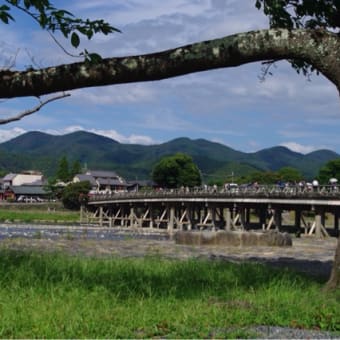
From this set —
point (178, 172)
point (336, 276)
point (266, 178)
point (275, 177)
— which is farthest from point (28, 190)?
point (336, 276)

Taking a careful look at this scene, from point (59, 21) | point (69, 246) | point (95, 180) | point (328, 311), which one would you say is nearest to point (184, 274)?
point (328, 311)

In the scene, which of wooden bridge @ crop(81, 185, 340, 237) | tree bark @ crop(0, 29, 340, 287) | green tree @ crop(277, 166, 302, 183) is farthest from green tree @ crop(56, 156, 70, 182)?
tree bark @ crop(0, 29, 340, 287)

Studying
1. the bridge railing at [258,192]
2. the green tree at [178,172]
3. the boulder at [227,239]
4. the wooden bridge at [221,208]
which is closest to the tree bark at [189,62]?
the boulder at [227,239]

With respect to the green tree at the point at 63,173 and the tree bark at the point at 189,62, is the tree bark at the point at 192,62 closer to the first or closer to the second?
the tree bark at the point at 189,62

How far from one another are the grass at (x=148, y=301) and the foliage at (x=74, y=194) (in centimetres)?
8735

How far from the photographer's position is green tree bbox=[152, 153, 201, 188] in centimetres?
11044

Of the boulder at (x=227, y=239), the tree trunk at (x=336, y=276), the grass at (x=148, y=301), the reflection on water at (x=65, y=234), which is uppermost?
the tree trunk at (x=336, y=276)

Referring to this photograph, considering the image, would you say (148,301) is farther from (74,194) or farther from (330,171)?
(330,171)

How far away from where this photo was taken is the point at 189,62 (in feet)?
24.5

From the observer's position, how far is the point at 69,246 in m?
17.9

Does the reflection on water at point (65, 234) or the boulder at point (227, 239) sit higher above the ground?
the boulder at point (227, 239)

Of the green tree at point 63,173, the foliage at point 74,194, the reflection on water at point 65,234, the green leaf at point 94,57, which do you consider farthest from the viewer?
the green tree at point 63,173

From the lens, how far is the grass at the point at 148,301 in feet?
18.7

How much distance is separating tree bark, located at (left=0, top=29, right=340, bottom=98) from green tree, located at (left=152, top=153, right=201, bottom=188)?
10131 cm
